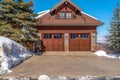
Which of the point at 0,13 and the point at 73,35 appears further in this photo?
the point at 73,35

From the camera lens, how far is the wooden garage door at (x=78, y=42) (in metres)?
24.1

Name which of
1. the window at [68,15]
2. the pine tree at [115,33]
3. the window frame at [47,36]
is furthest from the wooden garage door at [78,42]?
the pine tree at [115,33]

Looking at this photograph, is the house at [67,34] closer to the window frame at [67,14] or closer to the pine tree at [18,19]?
the window frame at [67,14]

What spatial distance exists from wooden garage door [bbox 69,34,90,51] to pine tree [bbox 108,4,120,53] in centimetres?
361

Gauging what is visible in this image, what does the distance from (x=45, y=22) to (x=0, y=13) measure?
5455 millimetres

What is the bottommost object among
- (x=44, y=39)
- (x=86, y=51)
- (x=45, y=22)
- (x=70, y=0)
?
(x=86, y=51)

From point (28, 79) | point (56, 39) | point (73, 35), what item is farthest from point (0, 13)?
point (28, 79)

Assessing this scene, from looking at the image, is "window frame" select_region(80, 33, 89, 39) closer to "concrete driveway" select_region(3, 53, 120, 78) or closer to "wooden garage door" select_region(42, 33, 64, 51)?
"wooden garage door" select_region(42, 33, 64, 51)

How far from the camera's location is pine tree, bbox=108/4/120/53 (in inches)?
810

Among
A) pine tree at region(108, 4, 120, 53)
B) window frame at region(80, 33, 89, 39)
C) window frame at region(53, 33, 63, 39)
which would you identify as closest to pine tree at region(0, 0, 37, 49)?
window frame at region(53, 33, 63, 39)

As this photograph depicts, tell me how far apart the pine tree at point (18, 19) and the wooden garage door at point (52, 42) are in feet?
11.1

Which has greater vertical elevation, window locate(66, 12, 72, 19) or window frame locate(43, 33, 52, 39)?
window locate(66, 12, 72, 19)

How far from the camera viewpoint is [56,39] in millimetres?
24094

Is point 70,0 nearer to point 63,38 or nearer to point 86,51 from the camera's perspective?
point 63,38
